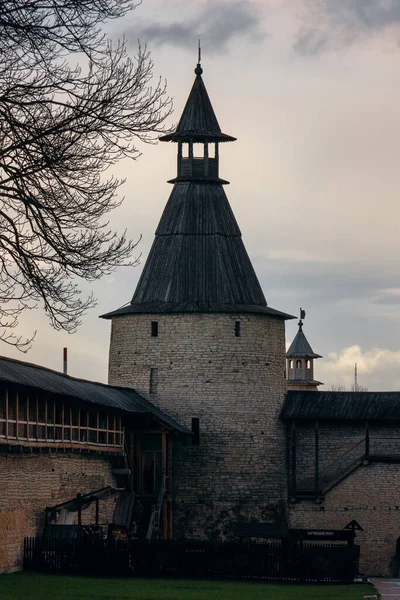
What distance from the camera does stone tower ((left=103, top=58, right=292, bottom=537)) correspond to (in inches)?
1905

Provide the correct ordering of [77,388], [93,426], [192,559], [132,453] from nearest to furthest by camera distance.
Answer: [192,559], [77,388], [93,426], [132,453]

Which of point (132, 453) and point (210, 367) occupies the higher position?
point (210, 367)

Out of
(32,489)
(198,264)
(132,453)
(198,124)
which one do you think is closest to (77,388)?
(132,453)

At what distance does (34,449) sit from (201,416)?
40.7 feet

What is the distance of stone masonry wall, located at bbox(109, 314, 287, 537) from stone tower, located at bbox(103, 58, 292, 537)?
32mm

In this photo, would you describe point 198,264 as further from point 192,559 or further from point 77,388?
point 192,559

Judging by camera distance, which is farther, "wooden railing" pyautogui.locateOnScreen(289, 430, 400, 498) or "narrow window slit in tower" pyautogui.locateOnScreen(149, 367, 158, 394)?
"wooden railing" pyautogui.locateOnScreen(289, 430, 400, 498)

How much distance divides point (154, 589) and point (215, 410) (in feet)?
54.0

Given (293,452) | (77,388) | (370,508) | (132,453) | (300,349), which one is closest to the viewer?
(77,388)

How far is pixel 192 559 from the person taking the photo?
119 feet

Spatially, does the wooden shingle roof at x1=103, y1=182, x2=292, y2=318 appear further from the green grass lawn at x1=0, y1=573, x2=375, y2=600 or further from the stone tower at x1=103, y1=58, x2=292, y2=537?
the green grass lawn at x1=0, y1=573, x2=375, y2=600

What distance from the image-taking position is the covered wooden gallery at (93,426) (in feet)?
117

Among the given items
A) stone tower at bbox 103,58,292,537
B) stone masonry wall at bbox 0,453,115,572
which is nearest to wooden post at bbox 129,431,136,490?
stone tower at bbox 103,58,292,537

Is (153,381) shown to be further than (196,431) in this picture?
Yes
